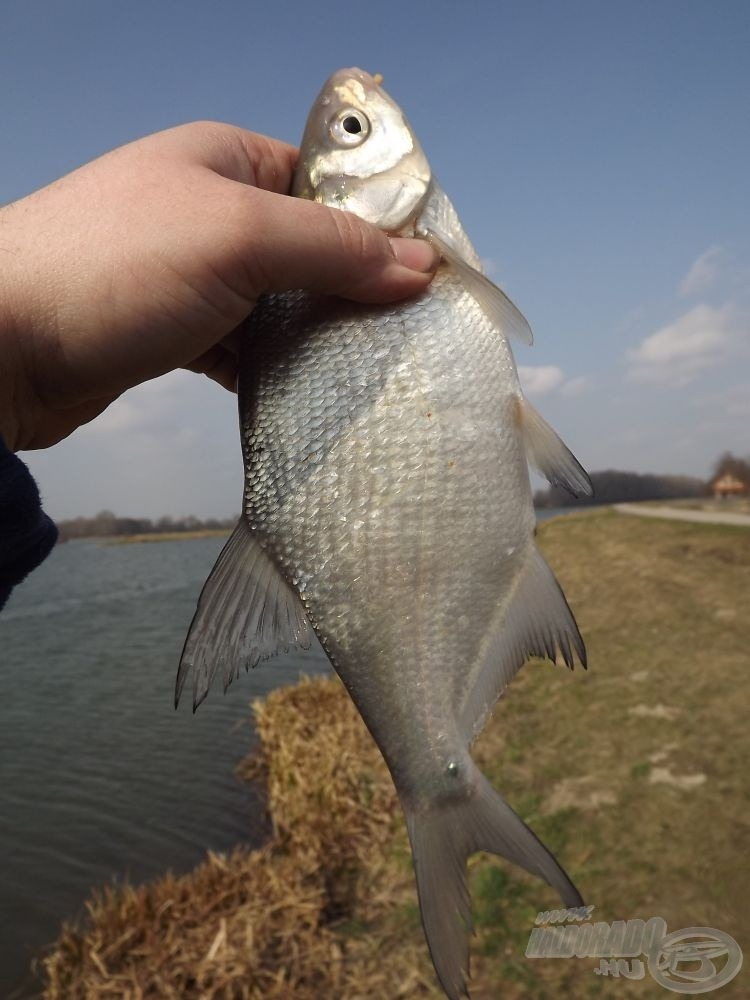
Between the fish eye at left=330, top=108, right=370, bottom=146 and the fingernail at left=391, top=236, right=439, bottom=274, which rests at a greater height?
the fish eye at left=330, top=108, right=370, bottom=146

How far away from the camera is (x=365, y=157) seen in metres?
2.02

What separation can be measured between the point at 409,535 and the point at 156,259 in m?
1.00

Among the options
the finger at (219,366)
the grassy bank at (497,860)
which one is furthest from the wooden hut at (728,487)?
the finger at (219,366)

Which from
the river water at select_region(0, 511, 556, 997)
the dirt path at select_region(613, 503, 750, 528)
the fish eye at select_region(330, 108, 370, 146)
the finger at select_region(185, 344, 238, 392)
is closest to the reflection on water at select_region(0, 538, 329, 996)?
the river water at select_region(0, 511, 556, 997)

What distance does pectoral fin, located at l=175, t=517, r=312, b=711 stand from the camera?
1.83m

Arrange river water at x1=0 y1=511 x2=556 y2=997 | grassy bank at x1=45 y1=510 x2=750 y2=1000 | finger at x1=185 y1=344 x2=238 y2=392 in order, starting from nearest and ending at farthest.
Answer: finger at x1=185 y1=344 x2=238 y2=392 < grassy bank at x1=45 y1=510 x2=750 y2=1000 < river water at x1=0 y1=511 x2=556 y2=997

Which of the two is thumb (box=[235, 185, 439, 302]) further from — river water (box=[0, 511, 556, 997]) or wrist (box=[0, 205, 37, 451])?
river water (box=[0, 511, 556, 997])

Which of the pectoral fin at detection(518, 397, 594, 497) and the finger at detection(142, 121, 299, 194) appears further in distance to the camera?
the finger at detection(142, 121, 299, 194)

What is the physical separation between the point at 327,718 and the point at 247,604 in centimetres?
805

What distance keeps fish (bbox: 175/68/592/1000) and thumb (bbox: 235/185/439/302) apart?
65 mm

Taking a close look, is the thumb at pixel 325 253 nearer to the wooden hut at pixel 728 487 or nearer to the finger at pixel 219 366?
the finger at pixel 219 366

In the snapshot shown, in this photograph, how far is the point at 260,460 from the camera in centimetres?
190

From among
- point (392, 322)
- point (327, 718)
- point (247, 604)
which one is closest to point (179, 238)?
point (392, 322)

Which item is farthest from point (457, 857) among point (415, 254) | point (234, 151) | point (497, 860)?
Answer: point (497, 860)
